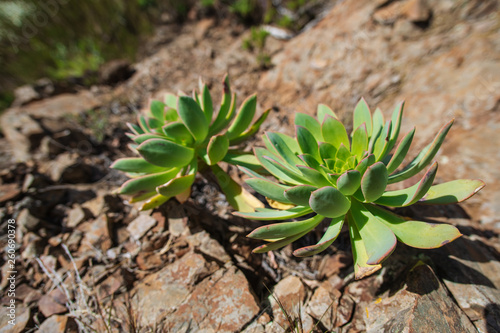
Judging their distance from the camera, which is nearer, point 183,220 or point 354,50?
point 183,220

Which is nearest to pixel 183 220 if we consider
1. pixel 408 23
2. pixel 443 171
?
pixel 443 171

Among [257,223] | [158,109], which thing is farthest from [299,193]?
[158,109]

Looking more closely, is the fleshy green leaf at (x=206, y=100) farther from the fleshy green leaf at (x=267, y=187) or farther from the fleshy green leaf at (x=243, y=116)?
the fleshy green leaf at (x=267, y=187)

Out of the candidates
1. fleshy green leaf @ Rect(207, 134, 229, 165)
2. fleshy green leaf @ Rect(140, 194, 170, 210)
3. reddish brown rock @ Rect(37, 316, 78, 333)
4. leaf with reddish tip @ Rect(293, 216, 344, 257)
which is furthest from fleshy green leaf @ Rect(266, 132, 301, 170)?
reddish brown rock @ Rect(37, 316, 78, 333)

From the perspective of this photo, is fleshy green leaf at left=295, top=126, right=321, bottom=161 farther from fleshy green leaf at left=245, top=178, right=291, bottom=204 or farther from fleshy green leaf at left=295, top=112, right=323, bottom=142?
fleshy green leaf at left=245, top=178, right=291, bottom=204

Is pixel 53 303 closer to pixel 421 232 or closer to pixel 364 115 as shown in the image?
pixel 421 232

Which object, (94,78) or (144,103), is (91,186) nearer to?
(144,103)
